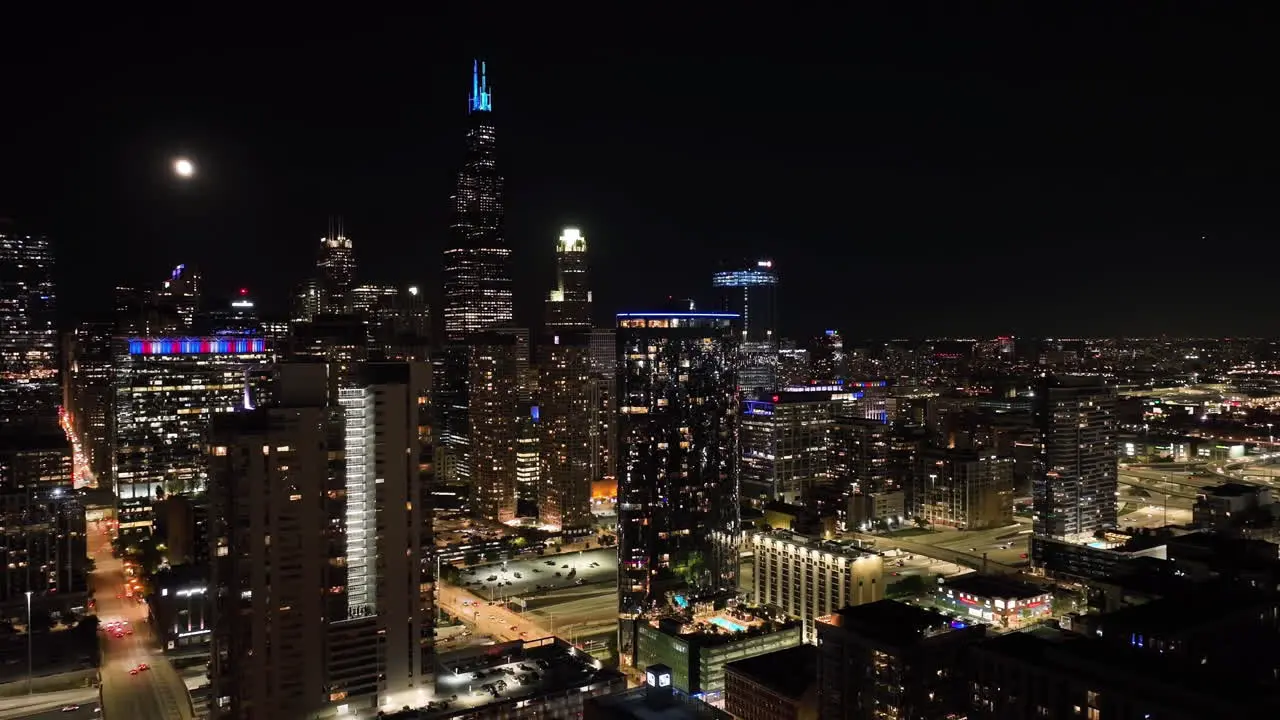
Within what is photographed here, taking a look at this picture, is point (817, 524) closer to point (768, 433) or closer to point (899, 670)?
point (768, 433)

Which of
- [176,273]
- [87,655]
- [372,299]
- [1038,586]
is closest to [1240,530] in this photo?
[1038,586]

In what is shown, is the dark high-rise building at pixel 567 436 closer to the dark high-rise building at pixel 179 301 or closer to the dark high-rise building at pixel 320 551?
the dark high-rise building at pixel 179 301

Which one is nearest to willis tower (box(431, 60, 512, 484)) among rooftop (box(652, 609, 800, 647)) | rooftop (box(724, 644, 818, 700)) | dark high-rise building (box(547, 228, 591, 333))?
dark high-rise building (box(547, 228, 591, 333))

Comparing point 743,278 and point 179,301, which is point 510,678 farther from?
point 743,278

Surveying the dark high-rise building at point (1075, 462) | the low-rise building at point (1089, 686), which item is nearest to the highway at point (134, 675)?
the low-rise building at point (1089, 686)

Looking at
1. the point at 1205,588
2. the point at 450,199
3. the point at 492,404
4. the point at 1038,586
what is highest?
the point at 450,199

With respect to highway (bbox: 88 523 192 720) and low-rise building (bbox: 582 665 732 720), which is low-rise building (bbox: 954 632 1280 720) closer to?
low-rise building (bbox: 582 665 732 720)
